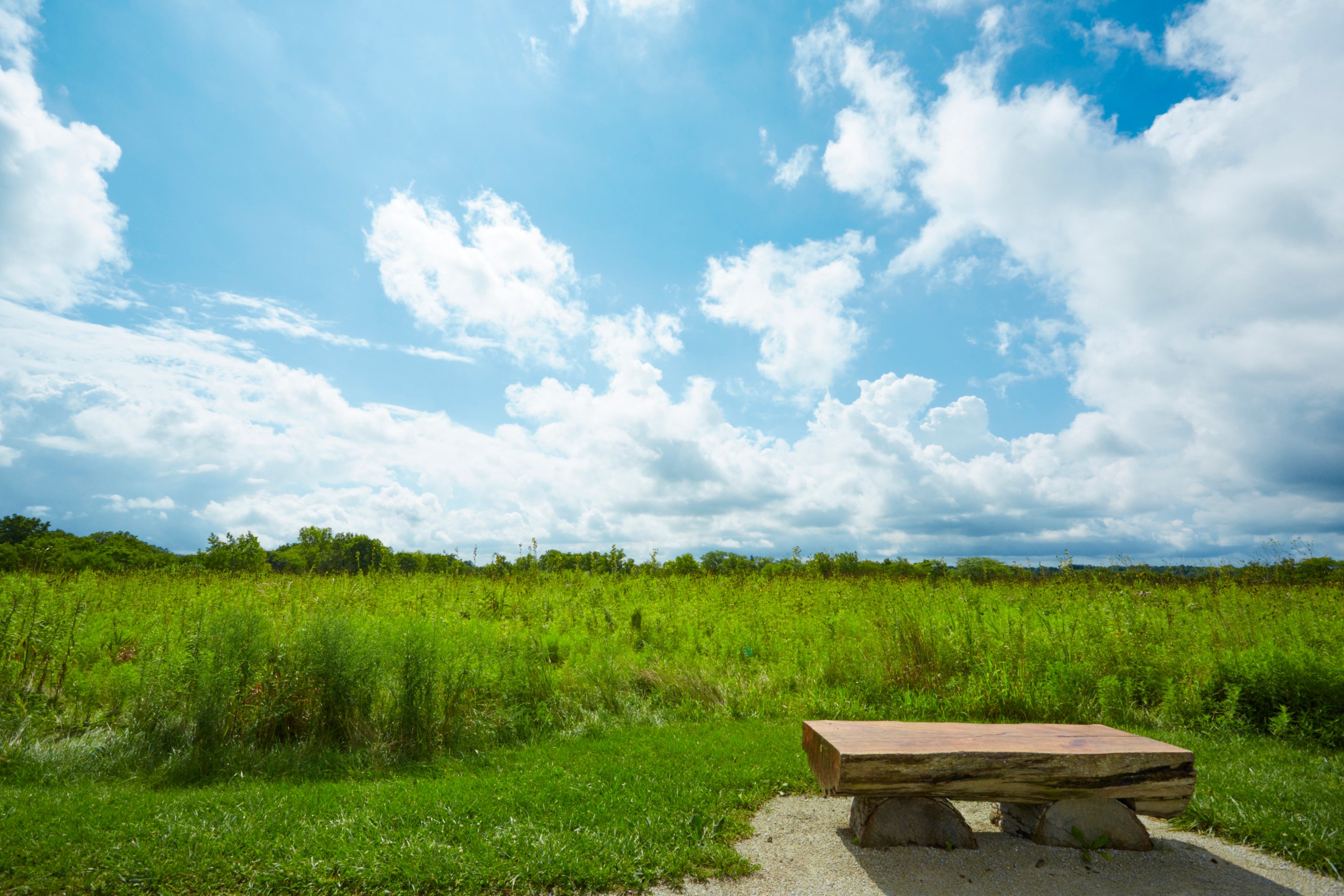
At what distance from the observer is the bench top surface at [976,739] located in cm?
378

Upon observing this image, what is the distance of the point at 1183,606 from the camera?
9.56 m

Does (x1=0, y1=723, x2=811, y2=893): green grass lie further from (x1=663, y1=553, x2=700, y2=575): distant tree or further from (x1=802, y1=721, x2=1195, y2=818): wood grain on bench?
(x1=663, y1=553, x2=700, y2=575): distant tree

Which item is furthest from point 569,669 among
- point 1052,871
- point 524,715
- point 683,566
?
point 683,566

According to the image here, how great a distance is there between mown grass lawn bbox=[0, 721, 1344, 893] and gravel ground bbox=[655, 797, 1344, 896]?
0.62 ft

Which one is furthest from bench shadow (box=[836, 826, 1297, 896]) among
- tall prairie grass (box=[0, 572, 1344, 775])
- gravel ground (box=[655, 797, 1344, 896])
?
tall prairie grass (box=[0, 572, 1344, 775])

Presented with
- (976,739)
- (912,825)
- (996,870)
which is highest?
(976,739)

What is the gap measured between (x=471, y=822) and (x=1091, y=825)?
3926 millimetres

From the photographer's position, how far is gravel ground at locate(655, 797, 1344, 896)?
3506mm

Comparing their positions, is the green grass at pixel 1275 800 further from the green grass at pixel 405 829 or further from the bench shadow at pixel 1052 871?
the green grass at pixel 405 829

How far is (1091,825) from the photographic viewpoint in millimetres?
4027

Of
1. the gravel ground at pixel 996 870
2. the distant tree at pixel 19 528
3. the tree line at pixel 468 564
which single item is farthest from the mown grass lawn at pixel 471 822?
the distant tree at pixel 19 528

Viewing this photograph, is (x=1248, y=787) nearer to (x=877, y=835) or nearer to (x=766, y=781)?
(x=877, y=835)

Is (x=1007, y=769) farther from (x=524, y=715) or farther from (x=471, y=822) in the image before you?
(x=524, y=715)

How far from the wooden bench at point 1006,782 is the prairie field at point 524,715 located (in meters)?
0.80
